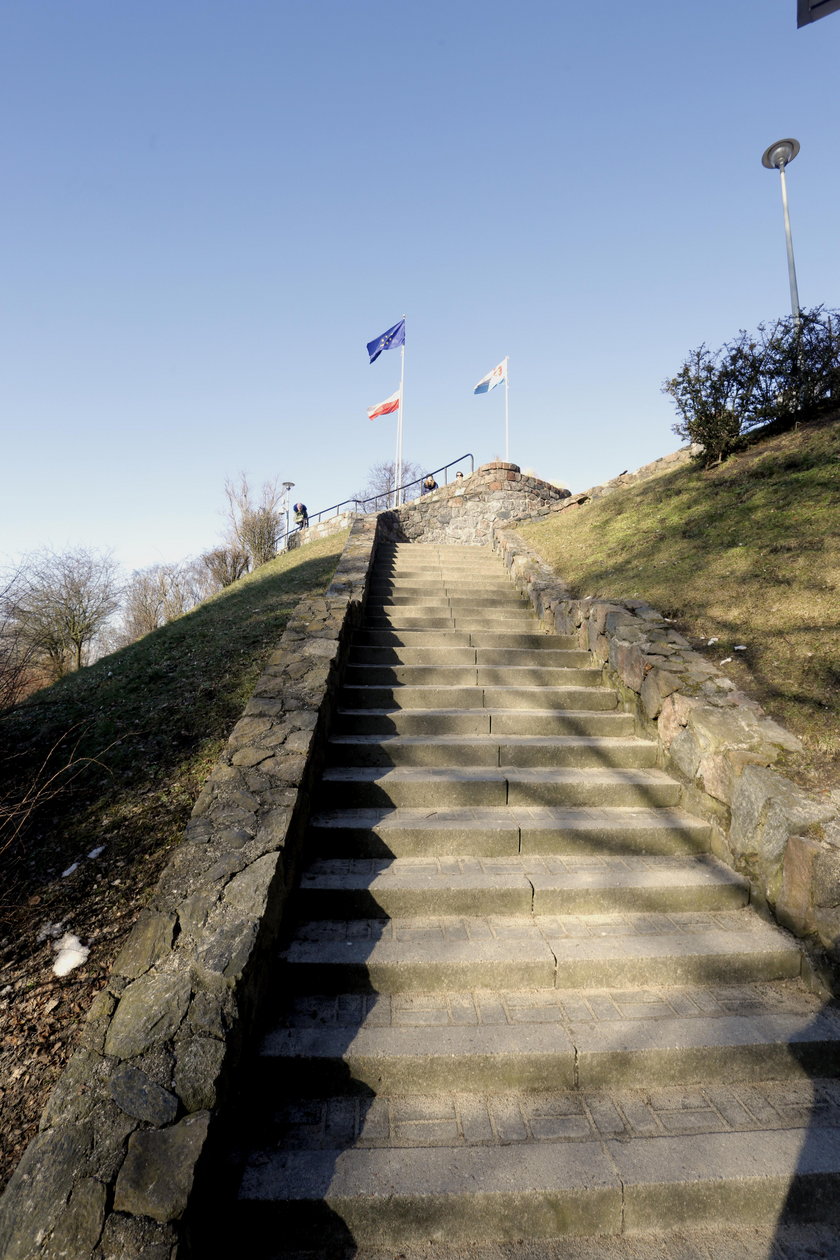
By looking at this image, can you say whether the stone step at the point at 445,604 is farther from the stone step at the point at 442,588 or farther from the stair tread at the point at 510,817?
the stair tread at the point at 510,817

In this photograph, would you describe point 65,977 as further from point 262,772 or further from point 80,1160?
point 262,772

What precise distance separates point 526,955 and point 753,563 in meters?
4.88

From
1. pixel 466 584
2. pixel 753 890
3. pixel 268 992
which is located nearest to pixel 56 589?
pixel 466 584

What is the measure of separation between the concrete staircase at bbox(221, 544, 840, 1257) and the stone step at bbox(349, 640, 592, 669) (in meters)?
1.56

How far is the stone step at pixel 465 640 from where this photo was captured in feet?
20.4

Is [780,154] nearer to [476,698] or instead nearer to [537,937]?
[476,698]

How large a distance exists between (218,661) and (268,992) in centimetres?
368

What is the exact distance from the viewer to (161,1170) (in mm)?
1728

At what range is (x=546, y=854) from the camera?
3514 mm

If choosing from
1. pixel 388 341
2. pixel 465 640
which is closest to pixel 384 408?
pixel 388 341

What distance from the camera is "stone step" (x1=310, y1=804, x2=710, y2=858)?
11.3 ft

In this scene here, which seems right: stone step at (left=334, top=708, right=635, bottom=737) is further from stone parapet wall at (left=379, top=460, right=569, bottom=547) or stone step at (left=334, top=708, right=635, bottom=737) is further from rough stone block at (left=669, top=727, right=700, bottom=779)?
stone parapet wall at (left=379, top=460, right=569, bottom=547)

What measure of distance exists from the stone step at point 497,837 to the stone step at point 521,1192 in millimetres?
1505

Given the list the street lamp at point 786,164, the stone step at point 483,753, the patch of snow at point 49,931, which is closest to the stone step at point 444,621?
the stone step at point 483,753
